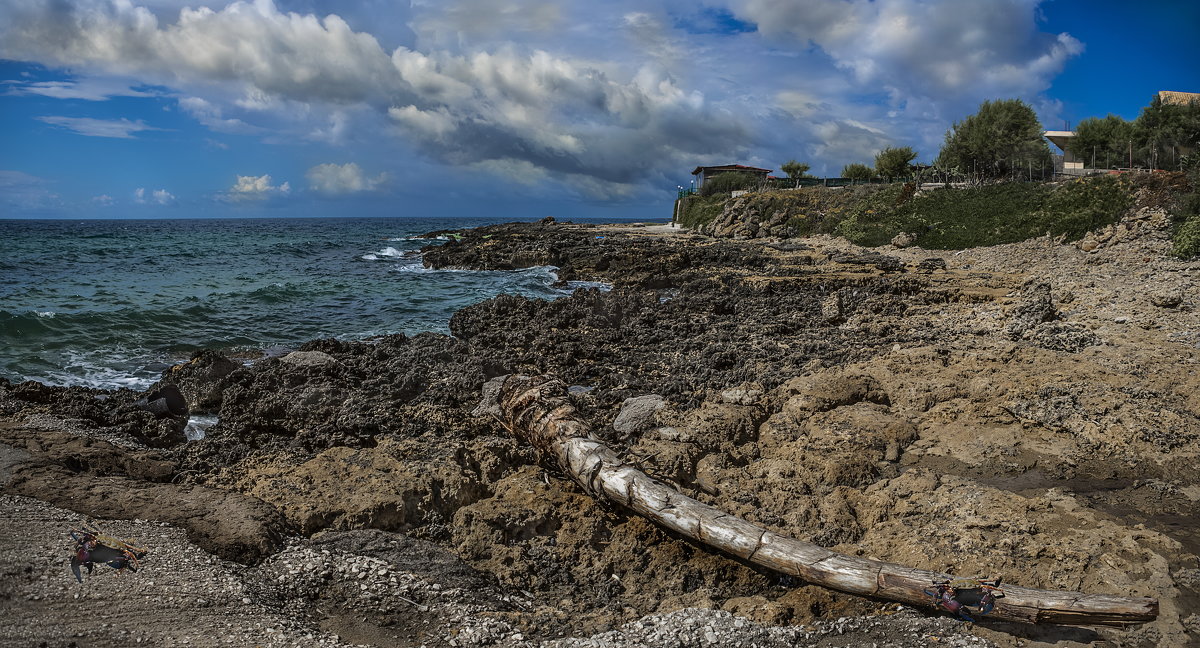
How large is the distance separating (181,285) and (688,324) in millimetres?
26422

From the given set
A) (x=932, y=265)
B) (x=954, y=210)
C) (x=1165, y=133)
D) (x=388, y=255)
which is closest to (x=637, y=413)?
(x=932, y=265)

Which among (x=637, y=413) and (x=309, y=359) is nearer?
(x=637, y=413)

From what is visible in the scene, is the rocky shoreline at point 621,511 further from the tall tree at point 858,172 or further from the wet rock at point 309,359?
the tall tree at point 858,172

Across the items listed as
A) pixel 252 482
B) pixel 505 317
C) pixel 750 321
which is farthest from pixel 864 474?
pixel 505 317

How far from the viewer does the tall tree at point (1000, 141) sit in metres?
43.6

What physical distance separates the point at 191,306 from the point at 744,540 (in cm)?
2222

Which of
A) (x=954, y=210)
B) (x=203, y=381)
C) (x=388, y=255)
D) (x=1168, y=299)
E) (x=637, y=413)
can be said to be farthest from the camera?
(x=388, y=255)

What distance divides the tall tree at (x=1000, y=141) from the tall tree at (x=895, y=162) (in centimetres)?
899

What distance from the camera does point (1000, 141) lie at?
143 feet

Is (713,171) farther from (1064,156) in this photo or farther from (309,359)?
(309,359)

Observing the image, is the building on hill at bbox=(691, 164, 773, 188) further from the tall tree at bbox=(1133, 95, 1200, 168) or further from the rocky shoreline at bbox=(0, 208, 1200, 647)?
the rocky shoreline at bbox=(0, 208, 1200, 647)

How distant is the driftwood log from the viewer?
14.2 feet

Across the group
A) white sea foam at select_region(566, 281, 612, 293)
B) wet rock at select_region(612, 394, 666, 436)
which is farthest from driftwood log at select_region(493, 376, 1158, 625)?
white sea foam at select_region(566, 281, 612, 293)

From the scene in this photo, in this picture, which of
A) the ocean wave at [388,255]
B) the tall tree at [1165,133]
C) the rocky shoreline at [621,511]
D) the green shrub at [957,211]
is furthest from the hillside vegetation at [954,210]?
the ocean wave at [388,255]
